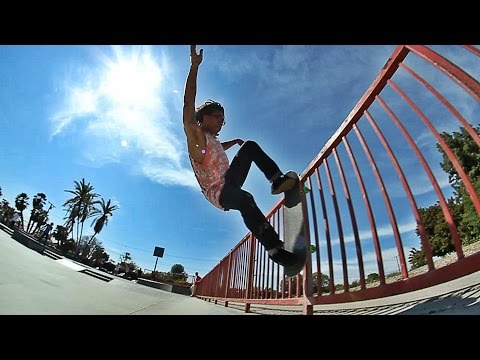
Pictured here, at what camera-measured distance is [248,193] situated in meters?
1.89

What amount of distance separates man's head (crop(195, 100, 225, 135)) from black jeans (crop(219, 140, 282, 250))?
0.46 metres

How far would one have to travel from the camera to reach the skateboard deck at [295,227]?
1918 millimetres

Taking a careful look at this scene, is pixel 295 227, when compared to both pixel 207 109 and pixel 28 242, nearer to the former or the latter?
pixel 207 109

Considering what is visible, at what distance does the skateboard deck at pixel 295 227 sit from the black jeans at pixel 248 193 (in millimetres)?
269

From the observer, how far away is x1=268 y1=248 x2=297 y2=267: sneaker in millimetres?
1764

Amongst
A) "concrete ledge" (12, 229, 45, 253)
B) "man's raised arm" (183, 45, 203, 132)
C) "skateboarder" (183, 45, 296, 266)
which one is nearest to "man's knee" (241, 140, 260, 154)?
"skateboarder" (183, 45, 296, 266)

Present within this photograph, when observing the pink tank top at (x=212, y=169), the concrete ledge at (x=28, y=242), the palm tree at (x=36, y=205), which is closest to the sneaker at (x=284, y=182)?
the pink tank top at (x=212, y=169)

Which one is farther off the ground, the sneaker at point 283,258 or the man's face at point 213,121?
the man's face at point 213,121

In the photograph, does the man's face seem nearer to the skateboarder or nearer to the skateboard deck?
the skateboarder

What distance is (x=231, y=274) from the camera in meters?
5.50

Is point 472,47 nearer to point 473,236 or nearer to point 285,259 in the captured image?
point 285,259

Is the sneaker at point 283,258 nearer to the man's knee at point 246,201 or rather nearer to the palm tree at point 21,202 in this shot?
the man's knee at point 246,201
